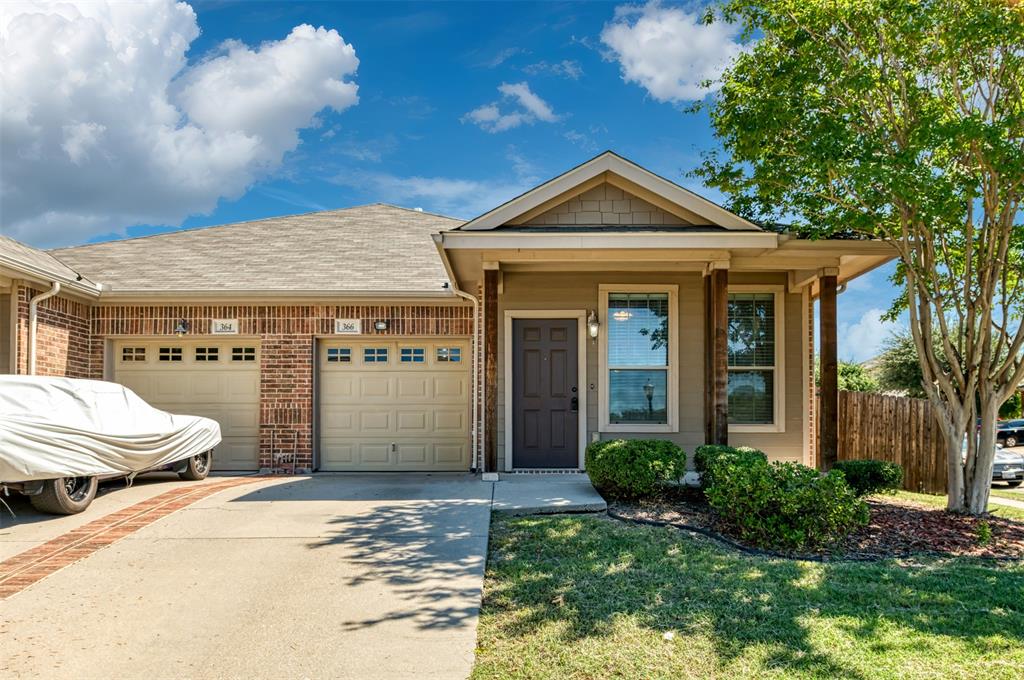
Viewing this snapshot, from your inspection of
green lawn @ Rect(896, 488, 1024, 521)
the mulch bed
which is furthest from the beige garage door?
green lawn @ Rect(896, 488, 1024, 521)

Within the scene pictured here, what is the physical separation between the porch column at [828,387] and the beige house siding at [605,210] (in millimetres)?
2549

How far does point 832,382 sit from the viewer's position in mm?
9016

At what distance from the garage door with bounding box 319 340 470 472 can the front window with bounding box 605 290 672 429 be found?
2.29m

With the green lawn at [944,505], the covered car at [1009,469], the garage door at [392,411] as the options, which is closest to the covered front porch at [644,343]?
the garage door at [392,411]

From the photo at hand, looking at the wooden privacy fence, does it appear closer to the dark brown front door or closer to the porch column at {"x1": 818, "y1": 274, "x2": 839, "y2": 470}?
the porch column at {"x1": 818, "y1": 274, "x2": 839, "y2": 470}

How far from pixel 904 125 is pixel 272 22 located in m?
8.71

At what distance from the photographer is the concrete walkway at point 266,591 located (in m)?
3.60

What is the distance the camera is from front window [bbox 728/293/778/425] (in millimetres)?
9914

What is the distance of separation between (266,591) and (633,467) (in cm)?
380

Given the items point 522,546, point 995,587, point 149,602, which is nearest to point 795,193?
point 995,587

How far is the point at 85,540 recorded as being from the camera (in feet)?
19.4

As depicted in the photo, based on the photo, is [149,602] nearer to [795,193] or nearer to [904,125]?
[795,193]

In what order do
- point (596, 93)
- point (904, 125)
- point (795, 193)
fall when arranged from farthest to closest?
1. point (596, 93)
2. point (795, 193)
3. point (904, 125)

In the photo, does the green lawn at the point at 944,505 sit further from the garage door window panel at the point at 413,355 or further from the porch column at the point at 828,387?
the garage door window panel at the point at 413,355
